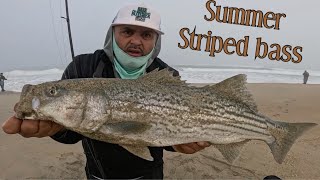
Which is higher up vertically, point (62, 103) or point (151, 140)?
point (62, 103)

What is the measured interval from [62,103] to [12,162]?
474 cm

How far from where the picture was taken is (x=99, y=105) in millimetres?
2818

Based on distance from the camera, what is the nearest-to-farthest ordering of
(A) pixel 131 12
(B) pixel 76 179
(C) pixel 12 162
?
(A) pixel 131 12
(B) pixel 76 179
(C) pixel 12 162

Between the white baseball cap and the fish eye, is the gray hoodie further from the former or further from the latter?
the fish eye

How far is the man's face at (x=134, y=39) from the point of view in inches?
138

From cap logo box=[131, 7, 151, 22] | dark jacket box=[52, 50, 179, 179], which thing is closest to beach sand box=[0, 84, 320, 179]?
dark jacket box=[52, 50, 179, 179]

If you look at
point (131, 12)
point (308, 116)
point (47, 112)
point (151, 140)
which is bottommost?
point (308, 116)

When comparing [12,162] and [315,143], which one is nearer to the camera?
[12,162]

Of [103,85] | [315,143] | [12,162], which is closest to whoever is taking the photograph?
[103,85]

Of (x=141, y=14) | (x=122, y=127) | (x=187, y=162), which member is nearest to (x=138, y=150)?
(x=122, y=127)

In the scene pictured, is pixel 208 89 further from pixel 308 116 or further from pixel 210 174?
pixel 308 116

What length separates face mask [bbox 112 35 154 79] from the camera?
11.5ft

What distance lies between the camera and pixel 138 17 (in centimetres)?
347

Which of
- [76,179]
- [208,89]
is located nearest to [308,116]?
[76,179]
